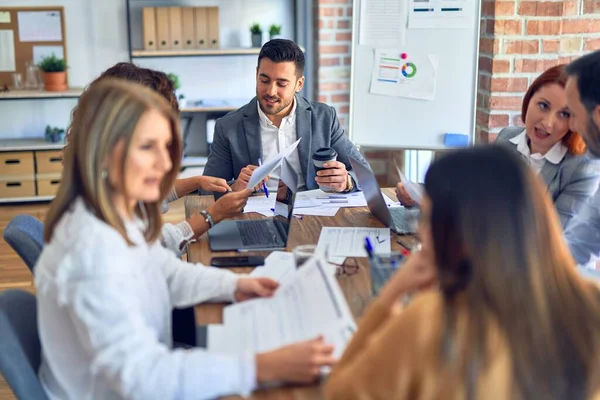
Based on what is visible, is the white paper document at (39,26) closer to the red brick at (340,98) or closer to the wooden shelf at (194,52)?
the wooden shelf at (194,52)

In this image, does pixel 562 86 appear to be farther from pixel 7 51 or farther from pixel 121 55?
pixel 7 51

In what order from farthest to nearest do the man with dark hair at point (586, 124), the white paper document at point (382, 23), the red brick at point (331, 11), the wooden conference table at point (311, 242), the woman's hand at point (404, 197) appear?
the red brick at point (331, 11), the white paper document at point (382, 23), the woman's hand at point (404, 197), the man with dark hair at point (586, 124), the wooden conference table at point (311, 242)

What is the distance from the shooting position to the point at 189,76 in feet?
18.3

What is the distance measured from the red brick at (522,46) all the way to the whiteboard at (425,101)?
8.6 inches

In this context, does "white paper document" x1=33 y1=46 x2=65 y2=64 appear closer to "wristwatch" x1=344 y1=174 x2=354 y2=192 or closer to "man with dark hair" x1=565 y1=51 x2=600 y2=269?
"wristwatch" x1=344 y1=174 x2=354 y2=192

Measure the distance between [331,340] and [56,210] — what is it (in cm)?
57

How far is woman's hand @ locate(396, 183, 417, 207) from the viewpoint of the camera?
2539mm

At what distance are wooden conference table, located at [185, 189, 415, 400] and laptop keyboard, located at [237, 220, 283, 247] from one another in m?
0.05

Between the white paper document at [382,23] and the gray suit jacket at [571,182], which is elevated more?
the white paper document at [382,23]

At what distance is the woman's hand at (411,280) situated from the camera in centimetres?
122

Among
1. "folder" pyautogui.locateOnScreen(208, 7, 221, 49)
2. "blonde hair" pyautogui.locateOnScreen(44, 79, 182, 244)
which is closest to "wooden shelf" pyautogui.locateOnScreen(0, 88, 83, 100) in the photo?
"folder" pyautogui.locateOnScreen(208, 7, 221, 49)

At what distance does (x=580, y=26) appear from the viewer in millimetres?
3496

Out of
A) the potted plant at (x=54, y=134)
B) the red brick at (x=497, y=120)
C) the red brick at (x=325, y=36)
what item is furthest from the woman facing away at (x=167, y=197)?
the potted plant at (x=54, y=134)

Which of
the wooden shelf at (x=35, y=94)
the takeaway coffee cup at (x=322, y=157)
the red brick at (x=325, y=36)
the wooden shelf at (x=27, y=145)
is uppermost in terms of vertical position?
the red brick at (x=325, y=36)
